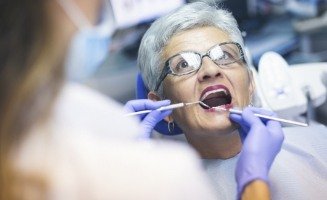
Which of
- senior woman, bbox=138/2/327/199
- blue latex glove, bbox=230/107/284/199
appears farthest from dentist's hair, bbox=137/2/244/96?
blue latex glove, bbox=230/107/284/199

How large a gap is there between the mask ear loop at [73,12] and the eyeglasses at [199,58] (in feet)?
1.74

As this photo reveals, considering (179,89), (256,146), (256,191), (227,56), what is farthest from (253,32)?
(256,191)

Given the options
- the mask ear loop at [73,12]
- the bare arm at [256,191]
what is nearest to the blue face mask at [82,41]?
the mask ear loop at [73,12]

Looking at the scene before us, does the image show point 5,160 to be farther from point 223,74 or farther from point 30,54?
point 223,74

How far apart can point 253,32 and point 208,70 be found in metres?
0.26

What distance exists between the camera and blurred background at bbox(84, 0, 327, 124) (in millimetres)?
1164

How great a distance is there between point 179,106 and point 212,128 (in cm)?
10

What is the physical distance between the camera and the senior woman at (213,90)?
107 cm

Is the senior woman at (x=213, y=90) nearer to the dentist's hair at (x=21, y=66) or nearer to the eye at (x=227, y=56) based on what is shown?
the eye at (x=227, y=56)

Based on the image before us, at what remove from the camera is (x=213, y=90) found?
1069 millimetres

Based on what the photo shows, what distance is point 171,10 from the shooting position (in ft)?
3.79

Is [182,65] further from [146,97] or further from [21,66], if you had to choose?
[21,66]

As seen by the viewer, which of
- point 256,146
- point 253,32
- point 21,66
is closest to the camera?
A: point 21,66

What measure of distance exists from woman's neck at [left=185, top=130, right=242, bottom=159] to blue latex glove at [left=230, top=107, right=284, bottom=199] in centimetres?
7
